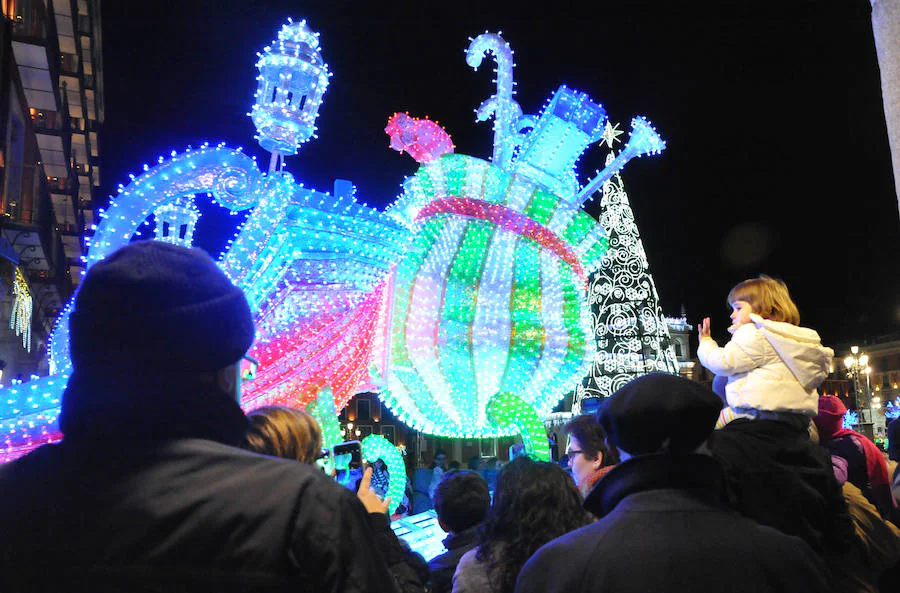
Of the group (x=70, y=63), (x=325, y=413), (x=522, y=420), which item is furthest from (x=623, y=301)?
(x=70, y=63)

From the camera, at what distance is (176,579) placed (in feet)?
3.51

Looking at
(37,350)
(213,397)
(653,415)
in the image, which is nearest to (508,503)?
(653,415)

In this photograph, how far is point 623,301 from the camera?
20.6 metres

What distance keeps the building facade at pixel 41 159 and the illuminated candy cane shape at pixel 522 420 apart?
7760 millimetres

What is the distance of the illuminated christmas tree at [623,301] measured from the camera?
20.4 meters

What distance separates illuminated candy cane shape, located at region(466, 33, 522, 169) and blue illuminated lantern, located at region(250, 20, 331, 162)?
5.45ft

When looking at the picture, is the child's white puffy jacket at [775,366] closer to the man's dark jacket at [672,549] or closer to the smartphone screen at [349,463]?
the man's dark jacket at [672,549]

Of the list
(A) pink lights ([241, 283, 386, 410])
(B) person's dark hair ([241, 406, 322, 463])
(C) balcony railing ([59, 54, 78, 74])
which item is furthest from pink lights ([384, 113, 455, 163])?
(C) balcony railing ([59, 54, 78, 74])

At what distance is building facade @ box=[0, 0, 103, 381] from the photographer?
1486cm

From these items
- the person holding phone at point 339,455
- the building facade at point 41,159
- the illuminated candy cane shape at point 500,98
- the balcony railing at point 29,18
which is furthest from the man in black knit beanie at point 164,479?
the balcony railing at point 29,18

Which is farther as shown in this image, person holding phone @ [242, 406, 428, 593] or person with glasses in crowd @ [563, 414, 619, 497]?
person with glasses in crowd @ [563, 414, 619, 497]

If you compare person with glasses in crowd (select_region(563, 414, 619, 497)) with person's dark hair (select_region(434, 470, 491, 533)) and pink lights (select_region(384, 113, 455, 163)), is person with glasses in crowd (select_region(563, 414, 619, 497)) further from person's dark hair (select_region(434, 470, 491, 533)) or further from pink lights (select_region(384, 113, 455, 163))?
pink lights (select_region(384, 113, 455, 163))

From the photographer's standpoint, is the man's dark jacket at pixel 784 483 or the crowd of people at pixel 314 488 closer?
the crowd of people at pixel 314 488

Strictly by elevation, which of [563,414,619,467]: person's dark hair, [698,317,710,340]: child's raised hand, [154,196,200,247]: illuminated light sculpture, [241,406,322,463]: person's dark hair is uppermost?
[154,196,200,247]: illuminated light sculpture
